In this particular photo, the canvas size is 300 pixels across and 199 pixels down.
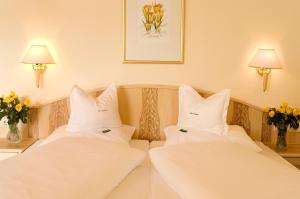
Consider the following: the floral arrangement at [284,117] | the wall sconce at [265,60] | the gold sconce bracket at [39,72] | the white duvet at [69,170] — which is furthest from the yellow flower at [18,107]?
the floral arrangement at [284,117]

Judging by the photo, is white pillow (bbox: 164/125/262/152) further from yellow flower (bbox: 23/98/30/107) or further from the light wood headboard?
yellow flower (bbox: 23/98/30/107)

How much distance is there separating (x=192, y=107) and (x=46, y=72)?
4.30 feet

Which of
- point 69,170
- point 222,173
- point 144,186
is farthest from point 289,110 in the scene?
point 69,170

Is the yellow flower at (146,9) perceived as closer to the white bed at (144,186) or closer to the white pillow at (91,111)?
the white pillow at (91,111)

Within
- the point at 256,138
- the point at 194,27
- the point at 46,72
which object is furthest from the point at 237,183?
the point at 46,72

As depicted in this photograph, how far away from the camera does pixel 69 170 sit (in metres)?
1.61

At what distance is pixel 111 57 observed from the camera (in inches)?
109

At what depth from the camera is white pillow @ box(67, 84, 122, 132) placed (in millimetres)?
2457

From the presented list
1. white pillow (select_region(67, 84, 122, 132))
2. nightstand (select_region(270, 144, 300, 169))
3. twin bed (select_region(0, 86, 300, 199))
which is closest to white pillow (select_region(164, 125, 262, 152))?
twin bed (select_region(0, 86, 300, 199))

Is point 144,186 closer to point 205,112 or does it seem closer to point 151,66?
point 205,112

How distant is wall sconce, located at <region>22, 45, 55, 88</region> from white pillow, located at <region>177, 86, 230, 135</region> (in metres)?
1.20

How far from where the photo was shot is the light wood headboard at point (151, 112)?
273 cm

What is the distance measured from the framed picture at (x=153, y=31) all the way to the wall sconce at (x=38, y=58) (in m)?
0.65

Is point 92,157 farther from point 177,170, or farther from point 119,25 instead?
point 119,25
